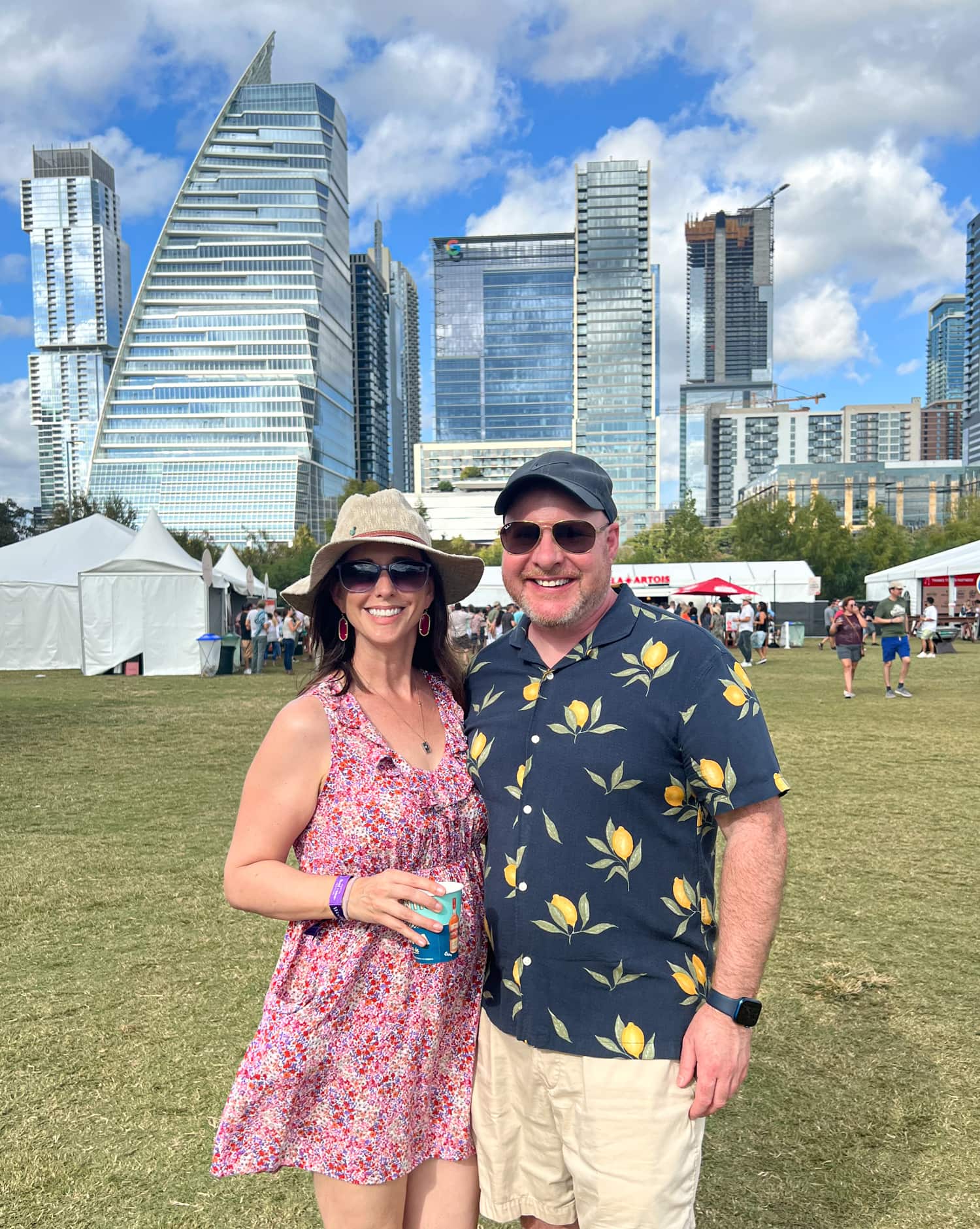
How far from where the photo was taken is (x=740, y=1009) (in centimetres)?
175

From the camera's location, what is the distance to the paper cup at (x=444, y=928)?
5.60 feet

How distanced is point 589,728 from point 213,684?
18787 mm

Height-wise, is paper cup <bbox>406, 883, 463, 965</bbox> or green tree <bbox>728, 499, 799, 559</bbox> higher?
green tree <bbox>728, 499, 799, 559</bbox>

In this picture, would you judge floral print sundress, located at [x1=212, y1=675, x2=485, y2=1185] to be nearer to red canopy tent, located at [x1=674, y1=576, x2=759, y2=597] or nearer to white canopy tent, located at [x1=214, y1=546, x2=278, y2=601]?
white canopy tent, located at [x1=214, y1=546, x2=278, y2=601]

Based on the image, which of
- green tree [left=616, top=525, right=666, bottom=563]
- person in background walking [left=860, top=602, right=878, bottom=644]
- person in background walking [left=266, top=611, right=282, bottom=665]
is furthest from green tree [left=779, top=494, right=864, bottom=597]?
person in background walking [left=266, top=611, right=282, bottom=665]

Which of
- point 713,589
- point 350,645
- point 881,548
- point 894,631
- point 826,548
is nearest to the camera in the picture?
point 350,645

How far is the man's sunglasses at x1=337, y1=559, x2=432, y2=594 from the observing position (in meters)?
2.25

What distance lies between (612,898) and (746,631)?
2485 cm

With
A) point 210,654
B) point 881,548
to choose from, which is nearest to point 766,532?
point 881,548

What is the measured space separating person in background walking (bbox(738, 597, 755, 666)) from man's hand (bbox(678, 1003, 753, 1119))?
22.7 m

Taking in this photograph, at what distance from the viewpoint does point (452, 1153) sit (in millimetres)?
2035

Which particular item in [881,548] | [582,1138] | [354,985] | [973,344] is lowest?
[582,1138]

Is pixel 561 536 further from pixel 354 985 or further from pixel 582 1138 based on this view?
pixel 582 1138

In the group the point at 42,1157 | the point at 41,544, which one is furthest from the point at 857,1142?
the point at 41,544
